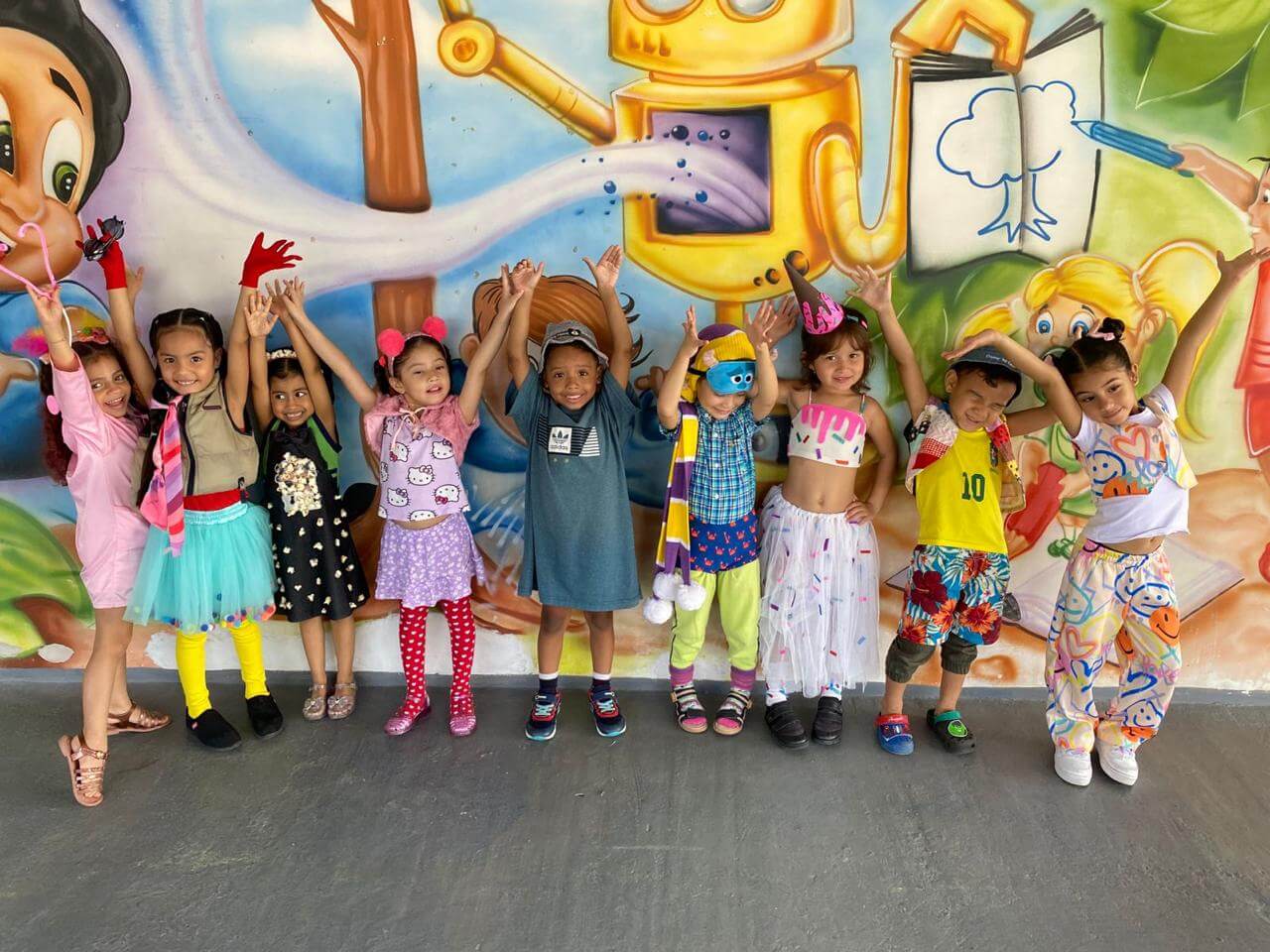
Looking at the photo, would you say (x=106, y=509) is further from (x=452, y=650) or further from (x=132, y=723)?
(x=452, y=650)

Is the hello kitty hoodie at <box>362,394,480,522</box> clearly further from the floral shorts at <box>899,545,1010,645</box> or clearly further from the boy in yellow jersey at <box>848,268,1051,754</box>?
the floral shorts at <box>899,545,1010,645</box>

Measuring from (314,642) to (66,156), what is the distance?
1.89 meters

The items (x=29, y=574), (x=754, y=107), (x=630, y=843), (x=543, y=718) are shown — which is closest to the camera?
(x=630, y=843)

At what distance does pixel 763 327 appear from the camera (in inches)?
106

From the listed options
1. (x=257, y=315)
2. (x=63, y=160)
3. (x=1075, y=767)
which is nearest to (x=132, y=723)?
(x=257, y=315)

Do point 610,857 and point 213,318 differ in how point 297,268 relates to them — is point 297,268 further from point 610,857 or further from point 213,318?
point 610,857

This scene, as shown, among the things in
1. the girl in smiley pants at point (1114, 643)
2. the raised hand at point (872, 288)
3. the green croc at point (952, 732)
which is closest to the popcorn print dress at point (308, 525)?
the raised hand at point (872, 288)

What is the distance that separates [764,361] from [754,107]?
867 mm

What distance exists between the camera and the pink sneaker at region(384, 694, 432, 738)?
3021 millimetres

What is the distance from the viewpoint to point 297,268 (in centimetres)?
300

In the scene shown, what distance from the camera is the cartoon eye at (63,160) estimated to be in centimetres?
293

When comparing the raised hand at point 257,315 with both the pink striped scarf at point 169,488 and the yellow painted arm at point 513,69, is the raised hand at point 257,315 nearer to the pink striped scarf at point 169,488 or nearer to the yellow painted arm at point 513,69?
the pink striped scarf at point 169,488

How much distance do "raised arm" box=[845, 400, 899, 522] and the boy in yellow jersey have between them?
0.08 meters

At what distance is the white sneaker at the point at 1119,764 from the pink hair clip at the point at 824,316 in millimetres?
1643
